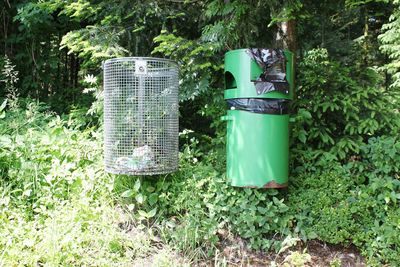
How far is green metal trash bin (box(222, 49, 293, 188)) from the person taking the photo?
3215mm

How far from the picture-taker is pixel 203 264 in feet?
10.4

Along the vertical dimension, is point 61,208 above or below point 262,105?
below

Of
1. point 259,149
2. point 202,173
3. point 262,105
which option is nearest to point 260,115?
point 262,105

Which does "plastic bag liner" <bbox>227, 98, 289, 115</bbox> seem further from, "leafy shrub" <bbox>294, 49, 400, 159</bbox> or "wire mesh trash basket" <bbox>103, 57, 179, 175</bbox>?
"wire mesh trash basket" <bbox>103, 57, 179, 175</bbox>

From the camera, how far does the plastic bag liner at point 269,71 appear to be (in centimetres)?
320

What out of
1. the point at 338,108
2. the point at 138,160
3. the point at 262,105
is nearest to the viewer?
the point at 262,105

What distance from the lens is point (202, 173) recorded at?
144 inches

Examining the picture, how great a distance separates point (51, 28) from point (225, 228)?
15.2ft

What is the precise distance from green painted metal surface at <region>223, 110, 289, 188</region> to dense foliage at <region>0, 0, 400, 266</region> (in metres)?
Result: 0.18

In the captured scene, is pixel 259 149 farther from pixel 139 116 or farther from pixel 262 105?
pixel 139 116

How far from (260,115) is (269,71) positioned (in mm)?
398

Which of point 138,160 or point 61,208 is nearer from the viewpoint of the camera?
point 138,160

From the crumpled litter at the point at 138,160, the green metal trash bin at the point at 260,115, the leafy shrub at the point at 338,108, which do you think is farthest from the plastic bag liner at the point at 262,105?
the crumpled litter at the point at 138,160

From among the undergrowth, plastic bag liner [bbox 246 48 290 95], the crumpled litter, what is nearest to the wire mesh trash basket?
the crumpled litter
